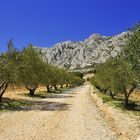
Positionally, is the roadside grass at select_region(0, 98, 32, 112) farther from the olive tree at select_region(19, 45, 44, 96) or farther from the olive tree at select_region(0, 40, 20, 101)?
the olive tree at select_region(19, 45, 44, 96)

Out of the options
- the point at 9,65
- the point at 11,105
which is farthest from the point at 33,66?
the point at 11,105

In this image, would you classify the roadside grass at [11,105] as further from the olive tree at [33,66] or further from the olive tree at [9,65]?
the olive tree at [33,66]

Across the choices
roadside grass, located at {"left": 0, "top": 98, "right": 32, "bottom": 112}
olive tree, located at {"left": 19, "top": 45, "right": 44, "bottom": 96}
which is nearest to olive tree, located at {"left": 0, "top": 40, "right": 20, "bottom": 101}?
roadside grass, located at {"left": 0, "top": 98, "right": 32, "bottom": 112}

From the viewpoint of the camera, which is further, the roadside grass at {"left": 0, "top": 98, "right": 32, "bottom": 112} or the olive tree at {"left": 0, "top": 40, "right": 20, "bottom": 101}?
the olive tree at {"left": 0, "top": 40, "right": 20, "bottom": 101}

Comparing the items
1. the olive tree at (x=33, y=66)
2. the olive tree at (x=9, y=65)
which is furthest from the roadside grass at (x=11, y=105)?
the olive tree at (x=33, y=66)

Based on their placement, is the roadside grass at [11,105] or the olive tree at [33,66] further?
the olive tree at [33,66]

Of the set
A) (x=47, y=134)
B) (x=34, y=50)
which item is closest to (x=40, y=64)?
(x=34, y=50)

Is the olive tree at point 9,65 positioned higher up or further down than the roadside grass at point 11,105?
higher up

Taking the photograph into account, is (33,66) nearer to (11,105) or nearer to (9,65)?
(9,65)

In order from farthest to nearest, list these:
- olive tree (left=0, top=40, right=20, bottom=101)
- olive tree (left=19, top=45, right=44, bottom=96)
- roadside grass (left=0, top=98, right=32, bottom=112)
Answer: olive tree (left=19, top=45, right=44, bottom=96) → olive tree (left=0, top=40, right=20, bottom=101) → roadside grass (left=0, top=98, right=32, bottom=112)

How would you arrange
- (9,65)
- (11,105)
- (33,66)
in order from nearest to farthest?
(11,105), (9,65), (33,66)

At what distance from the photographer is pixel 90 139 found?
67.5 ft

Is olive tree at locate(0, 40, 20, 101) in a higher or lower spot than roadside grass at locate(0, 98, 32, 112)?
higher

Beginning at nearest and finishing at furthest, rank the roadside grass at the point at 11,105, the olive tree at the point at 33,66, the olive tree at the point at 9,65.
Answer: the roadside grass at the point at 11,105
the olive tree at the point at 9,65
the olive tree at the point at 33,66
